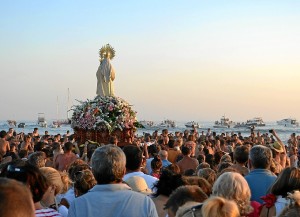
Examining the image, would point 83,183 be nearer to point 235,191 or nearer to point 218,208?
point 235,191

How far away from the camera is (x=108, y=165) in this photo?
4.49 meters

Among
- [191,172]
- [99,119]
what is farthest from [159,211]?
[99,119]

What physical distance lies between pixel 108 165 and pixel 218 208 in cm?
137

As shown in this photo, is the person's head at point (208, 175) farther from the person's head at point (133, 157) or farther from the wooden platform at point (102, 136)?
the wooden platform at point (102, 136)

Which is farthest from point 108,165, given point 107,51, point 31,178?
point 107,51

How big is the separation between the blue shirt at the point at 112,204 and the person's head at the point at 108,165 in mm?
73

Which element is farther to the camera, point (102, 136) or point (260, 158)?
point (102, 136)

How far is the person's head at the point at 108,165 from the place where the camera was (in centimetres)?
448

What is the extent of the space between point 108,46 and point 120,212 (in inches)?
639

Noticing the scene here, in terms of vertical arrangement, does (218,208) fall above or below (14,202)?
below

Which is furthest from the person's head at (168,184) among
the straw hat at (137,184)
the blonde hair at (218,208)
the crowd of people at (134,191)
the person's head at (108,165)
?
the blonde hair at (218,208)

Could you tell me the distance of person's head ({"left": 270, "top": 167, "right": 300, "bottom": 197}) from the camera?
494 cm

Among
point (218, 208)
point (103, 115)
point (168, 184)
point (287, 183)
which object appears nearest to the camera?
point (218, 208)

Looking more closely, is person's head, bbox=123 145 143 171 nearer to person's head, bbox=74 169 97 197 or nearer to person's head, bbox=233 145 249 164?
person's head, bbox=74 169 97 197
